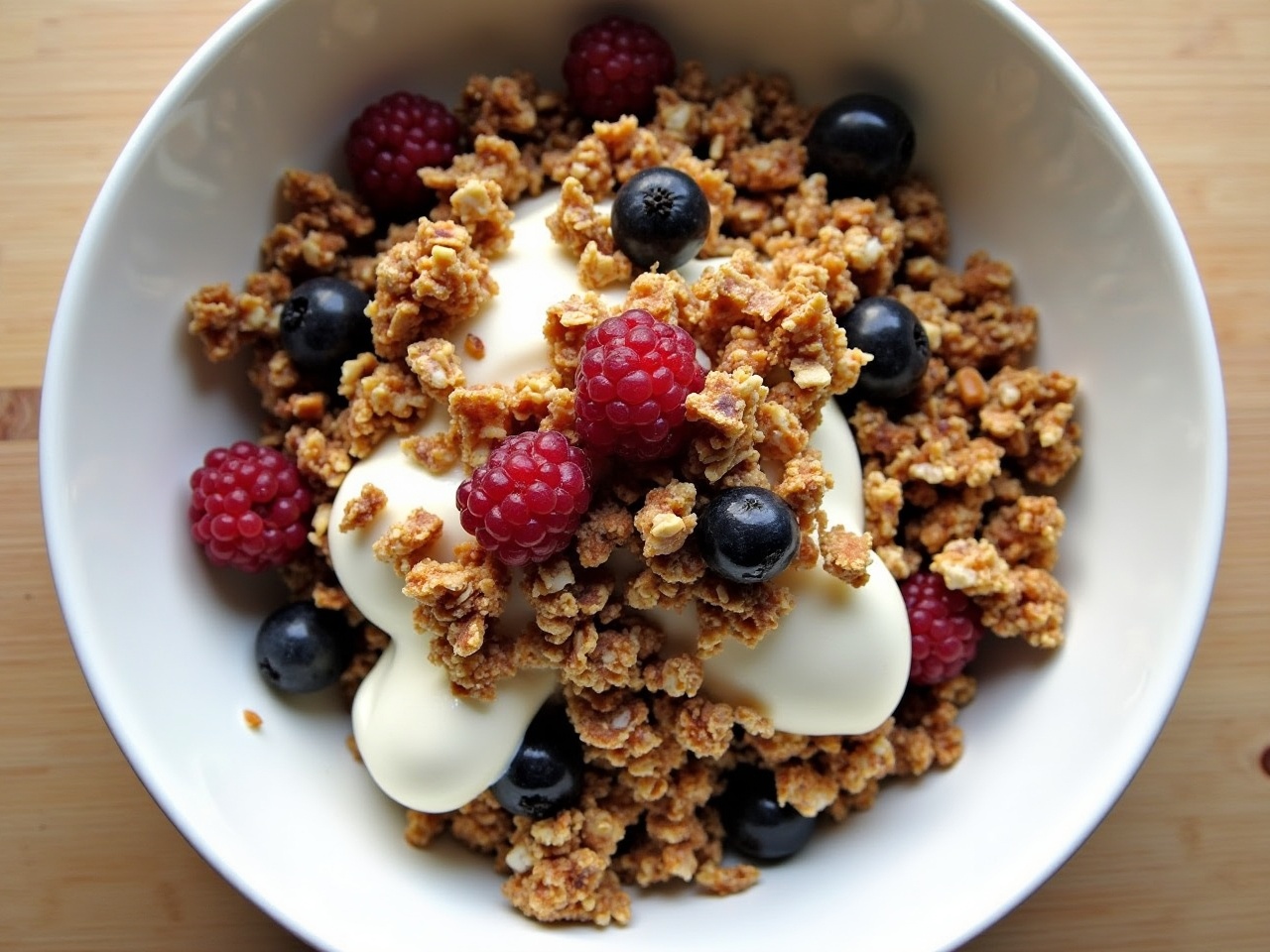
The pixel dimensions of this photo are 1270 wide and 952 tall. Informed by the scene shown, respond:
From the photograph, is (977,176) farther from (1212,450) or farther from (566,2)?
(566,2)

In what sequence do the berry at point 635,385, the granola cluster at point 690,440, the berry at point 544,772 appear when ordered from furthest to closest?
1. the berry at point 544,772
2. the granola cluster at point 690,440
3. the berry at point 635,385

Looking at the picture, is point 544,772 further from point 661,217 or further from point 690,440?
point 661,217

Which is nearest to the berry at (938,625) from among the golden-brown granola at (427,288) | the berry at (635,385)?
the berry at (635,385)

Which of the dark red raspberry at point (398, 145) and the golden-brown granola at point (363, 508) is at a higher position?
the dark red raspberry at point (398, 145)

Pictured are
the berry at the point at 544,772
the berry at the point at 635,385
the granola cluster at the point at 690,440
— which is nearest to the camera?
the berry at the point at 635,385

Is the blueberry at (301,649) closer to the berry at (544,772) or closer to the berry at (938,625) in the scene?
the berry at (544,772)

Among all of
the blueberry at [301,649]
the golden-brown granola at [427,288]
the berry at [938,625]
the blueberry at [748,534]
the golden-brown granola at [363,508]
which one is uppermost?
the golden-brown granola at [427,288]

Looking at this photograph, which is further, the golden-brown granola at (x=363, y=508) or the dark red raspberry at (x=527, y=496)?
the golden-brown granola at (x=363, y=508)
